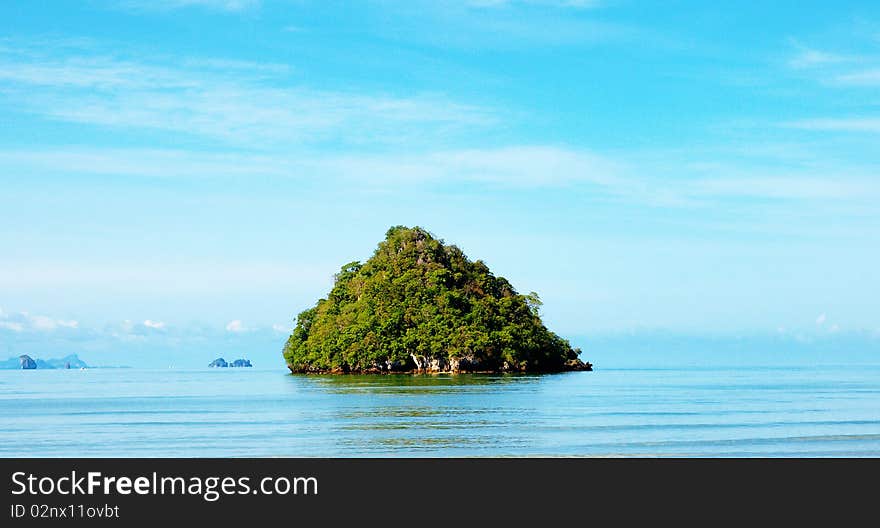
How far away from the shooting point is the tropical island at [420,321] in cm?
10631

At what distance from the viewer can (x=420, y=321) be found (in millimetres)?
108312

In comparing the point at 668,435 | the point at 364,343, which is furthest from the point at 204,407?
the point at 364,343

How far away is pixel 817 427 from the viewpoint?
112 feet

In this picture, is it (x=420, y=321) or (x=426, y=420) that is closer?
(x=426, y=420)

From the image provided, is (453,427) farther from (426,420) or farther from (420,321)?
(420,321)

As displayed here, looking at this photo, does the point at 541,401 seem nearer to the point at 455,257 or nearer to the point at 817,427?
the point at 817,427
